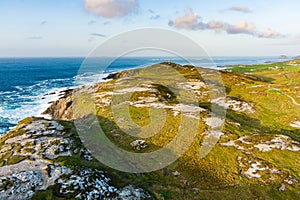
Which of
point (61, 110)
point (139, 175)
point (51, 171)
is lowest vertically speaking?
point (61, 110)

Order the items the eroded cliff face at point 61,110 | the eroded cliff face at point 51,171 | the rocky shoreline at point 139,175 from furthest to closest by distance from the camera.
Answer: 1. the eroded cliff face at point 61,110
2. the rocky shoreline at point 139,175
3. the eroded cliff face at point 51,171

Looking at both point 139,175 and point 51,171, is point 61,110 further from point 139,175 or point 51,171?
point 139,175

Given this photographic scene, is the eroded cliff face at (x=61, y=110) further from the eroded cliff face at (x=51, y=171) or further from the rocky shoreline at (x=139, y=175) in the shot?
the eroded cliff face at (x=51, y=171)

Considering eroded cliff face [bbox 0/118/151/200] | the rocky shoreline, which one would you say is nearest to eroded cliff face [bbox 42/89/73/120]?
the rocky shoreline

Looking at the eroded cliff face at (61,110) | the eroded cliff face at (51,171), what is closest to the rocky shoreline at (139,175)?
the eroded cliff face at (51,171)

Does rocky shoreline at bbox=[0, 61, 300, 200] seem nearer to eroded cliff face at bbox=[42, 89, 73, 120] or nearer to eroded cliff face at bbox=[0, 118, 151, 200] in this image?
eroded cliff face at bbox=[0, 118, 151, 200]

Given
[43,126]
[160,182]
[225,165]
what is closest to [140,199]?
[160,182]

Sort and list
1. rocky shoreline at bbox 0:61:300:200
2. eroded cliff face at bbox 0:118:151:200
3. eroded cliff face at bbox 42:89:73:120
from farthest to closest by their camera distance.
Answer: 1. eroded cliff face at bbox 42:89:73:120
2. rocky shoreline at bbox 0:61:300:200
3. eroded cliff face at bbox 0:118:151:200

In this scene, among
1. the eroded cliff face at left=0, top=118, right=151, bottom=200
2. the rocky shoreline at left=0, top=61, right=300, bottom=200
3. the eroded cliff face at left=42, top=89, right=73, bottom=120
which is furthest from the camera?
the eroded cliff face at left=42, top=89, right=73, bottom=120

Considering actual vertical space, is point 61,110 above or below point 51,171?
below

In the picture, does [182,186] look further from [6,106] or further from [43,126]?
[6,106]

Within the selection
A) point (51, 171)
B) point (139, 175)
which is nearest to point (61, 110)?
point (51, 171)
